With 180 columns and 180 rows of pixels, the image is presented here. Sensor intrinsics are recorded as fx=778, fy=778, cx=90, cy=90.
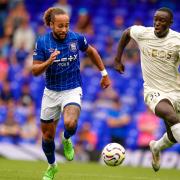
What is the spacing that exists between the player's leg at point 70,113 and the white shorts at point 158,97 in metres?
1.13

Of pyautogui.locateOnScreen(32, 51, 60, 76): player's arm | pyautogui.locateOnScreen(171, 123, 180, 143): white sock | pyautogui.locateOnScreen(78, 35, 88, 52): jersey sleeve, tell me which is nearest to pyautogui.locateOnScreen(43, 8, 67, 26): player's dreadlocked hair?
pyautogui.locateOnScreen(78, 35, 88, 52): jersey sleeve

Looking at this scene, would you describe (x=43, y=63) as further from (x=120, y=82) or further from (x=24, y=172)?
(x=120, y=82)

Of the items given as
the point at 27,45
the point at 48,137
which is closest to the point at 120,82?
the point at 27,45

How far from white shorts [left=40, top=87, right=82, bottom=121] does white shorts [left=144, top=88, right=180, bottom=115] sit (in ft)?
3.64

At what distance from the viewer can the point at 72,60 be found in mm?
12078

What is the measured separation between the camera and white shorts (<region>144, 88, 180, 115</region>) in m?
12.2

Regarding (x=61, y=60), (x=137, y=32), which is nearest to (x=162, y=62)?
(x=137, y=32)

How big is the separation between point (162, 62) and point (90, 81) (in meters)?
9.73

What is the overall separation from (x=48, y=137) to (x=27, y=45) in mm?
10886

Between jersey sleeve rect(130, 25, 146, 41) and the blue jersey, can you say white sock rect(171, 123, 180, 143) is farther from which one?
jersey sleeve rect(130, 25, 146, 41)

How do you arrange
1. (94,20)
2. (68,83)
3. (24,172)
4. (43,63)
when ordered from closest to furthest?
(43,63) → (68,83) → (24,172) → (94,20)

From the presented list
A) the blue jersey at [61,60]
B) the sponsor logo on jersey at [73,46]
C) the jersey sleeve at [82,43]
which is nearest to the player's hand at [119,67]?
the jersey sleeve at [82,43]

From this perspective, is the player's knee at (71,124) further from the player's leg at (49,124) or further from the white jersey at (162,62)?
the white jersey at (162,62)

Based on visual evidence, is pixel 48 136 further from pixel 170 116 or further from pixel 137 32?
pixel 137 32
